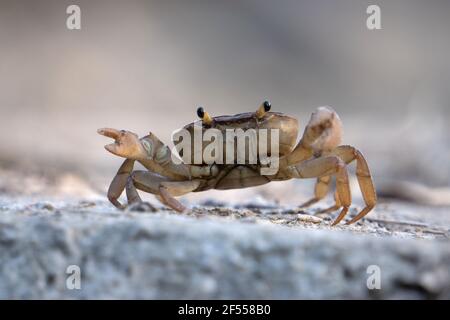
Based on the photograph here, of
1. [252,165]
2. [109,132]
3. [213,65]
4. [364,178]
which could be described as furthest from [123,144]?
[213,65]

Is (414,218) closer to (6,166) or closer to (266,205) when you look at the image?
(266,205)

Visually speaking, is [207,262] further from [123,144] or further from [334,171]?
[334,171]

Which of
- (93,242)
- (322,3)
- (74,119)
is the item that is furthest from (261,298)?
(322,3)

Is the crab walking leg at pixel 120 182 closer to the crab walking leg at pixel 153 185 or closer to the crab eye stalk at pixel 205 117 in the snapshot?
the crab walking leg at pixel 153 185

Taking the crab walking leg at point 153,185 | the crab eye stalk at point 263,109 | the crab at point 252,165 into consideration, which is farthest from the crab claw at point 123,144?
the crab eye stalk at point 263,109

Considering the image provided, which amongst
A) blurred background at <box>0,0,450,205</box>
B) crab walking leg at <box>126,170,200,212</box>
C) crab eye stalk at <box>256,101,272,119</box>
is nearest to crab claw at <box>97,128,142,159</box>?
crab walking leg at <box>126,170,200,212</box>

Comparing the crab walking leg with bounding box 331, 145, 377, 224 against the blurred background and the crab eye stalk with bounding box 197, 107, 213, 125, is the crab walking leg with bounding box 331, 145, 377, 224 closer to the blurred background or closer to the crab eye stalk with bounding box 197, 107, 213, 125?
the crab eye stalk with bounding box 197, 107, 213, 125
